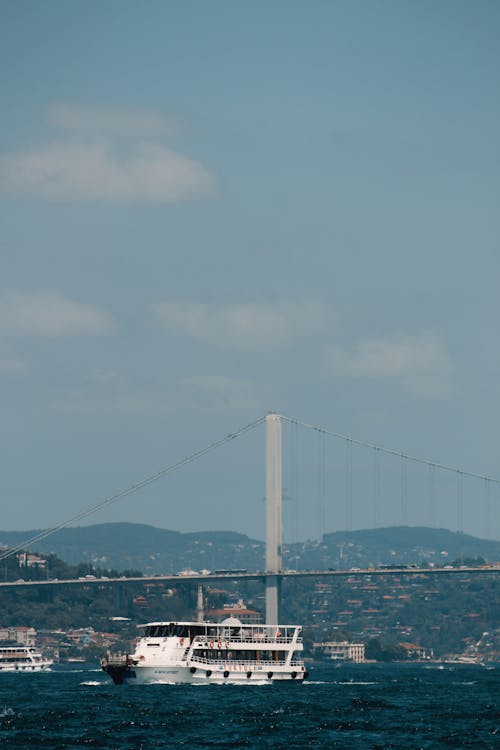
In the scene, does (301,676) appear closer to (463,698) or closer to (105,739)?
(463,698)

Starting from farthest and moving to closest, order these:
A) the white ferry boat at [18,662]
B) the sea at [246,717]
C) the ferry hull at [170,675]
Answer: the white ferry boat at [18,662] → the ferry hull at [170,675] → the sea at [246,717]

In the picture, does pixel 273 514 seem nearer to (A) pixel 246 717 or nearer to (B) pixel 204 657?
(B) pixel 204 657

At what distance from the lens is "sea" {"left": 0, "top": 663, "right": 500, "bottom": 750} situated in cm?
6250

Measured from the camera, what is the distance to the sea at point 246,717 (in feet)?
205

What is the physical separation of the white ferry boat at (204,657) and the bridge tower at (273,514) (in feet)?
173

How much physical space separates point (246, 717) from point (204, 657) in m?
31.7

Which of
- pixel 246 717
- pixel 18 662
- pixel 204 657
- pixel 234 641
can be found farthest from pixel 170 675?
pixel 18 662

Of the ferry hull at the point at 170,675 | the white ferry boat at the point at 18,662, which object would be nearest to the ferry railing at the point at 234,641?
the ferry hull at the point at 170,675

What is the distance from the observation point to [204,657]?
105688mm

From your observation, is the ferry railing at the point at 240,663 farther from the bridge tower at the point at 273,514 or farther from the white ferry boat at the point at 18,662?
the white ferry boat at the point at 18,662

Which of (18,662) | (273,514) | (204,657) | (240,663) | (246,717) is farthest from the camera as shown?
(273,514)

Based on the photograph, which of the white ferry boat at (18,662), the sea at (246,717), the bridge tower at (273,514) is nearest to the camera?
the sea at (246,717)

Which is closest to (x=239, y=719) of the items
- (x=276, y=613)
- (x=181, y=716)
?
(x=181, y=716)

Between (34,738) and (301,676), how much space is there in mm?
50197
